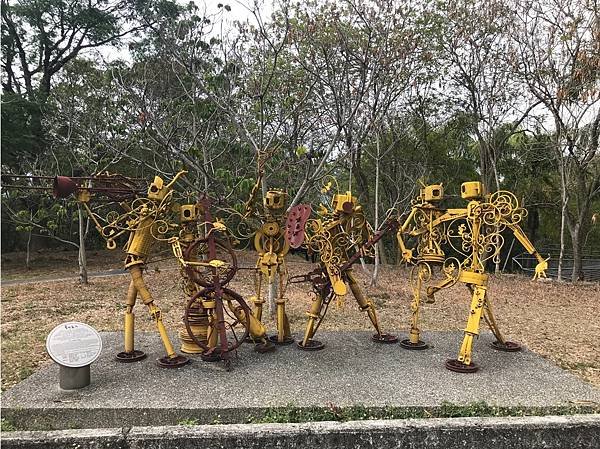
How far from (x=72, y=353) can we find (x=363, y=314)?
18.2 feet

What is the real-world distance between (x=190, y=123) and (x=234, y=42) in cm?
266

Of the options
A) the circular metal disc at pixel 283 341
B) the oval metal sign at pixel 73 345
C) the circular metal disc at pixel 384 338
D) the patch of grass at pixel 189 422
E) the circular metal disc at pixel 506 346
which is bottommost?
the patch of grass at pixel 189 422

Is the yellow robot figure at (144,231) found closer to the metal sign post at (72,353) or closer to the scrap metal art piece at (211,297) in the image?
the scrap metal art piece at (211,297)

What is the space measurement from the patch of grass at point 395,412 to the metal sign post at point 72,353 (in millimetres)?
1666

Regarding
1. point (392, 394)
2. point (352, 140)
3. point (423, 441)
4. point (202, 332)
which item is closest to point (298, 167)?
point (352, 140)

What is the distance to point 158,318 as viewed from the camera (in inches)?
193

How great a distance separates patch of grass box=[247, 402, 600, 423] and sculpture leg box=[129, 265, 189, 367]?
1.46 meters

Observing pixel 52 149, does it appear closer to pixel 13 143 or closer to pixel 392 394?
pixel 13 143

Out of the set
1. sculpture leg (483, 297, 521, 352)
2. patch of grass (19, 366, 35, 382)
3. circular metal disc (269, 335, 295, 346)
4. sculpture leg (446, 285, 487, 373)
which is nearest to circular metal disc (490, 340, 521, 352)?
sculpture leg (483, 297, 521, 352)

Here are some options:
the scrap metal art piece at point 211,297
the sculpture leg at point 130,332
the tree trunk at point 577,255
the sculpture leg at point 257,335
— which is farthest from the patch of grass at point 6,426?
the tree trunk at point 577,255

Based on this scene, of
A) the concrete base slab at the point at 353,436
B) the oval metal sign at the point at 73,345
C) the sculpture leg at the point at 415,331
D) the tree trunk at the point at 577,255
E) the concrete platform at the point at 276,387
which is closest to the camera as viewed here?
the concrete base slab at the point at 353,436

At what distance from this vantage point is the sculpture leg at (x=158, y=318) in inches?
193

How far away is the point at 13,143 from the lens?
1423cm

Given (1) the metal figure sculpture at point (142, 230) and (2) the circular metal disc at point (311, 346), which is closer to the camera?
(1) the metal figure sculpture at point (142, 230)
